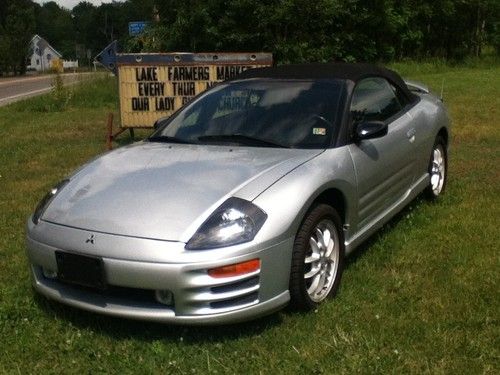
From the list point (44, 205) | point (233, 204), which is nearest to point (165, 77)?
point (44, 205)

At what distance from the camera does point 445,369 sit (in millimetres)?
3014

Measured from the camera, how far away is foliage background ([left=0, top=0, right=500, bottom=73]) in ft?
68.7

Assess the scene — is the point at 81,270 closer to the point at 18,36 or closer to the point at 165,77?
the point at 165,77

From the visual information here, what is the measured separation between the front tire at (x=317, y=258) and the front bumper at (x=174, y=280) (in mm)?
80

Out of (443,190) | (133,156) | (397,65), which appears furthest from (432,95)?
(397,65)

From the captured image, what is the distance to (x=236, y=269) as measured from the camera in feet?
10.3

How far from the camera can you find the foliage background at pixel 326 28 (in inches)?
824

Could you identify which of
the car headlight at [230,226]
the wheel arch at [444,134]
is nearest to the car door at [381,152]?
the wheel arch at [444,134]

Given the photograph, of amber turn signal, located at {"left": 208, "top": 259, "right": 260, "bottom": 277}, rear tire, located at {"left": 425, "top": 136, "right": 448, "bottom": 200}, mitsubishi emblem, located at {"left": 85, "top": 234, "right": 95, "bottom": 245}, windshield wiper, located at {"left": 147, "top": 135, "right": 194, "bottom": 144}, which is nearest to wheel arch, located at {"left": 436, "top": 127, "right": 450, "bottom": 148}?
rear tire, located at {"left": 425, "top": 136, "right": 448, "bottom": 200}

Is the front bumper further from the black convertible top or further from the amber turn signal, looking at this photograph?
the black convertible top

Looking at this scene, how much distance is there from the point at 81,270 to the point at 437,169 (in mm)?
3678

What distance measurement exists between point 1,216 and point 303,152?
321 centimetres

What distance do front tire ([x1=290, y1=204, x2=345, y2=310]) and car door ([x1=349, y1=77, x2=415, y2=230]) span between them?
1.35ft

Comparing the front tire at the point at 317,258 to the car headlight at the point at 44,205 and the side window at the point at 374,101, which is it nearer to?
the side window at the point at 374,101
